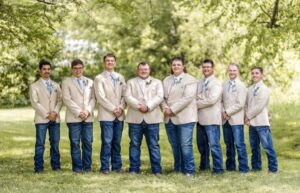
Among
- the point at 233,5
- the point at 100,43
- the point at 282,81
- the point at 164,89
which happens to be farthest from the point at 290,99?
the point at 100,43

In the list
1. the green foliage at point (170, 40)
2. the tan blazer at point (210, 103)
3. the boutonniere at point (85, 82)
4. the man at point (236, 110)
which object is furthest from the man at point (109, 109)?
the green foliage at point (170, 40)

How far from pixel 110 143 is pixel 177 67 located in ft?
5.69

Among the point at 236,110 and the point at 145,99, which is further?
the point at 236,110

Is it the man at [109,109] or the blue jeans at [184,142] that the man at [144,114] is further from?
the blue jeans at [184,142]

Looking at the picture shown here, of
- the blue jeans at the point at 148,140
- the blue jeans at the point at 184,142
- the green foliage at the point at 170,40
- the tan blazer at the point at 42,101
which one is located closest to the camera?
the blue jeans at the point at 184,142

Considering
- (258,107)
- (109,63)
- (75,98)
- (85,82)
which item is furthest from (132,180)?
(258,107)

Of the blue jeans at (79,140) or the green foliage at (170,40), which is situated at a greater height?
the green foliage at (170,40)

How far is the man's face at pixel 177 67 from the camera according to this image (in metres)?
9.73

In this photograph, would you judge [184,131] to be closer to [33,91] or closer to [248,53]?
[33,91]

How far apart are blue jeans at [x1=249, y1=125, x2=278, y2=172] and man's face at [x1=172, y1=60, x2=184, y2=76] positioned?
64.5 inches

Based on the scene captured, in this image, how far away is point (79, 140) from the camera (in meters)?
9.90

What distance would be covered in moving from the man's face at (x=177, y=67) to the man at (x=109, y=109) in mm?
926

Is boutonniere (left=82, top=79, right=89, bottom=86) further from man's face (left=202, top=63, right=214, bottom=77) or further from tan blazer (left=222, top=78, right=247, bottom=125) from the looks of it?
tan blazer (left=222, top=78, right=247, bottom=125)

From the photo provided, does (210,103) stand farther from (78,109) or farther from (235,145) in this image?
(78,109)
